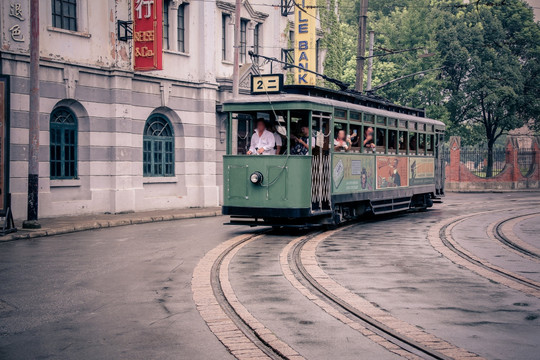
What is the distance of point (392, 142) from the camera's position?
19750mm

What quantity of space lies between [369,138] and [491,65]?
33898 millimetres

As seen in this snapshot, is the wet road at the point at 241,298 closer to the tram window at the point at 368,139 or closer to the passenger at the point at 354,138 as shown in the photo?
the passenger at the point at 354,138

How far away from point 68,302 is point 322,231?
9.03 metres

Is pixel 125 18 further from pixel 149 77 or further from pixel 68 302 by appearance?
pixel 68 302

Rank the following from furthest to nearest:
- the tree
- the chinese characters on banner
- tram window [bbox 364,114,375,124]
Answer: the tree < the chinese characters on banner < tram window [bbox 364,114,375,124]

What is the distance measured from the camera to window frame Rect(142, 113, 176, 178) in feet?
82.1

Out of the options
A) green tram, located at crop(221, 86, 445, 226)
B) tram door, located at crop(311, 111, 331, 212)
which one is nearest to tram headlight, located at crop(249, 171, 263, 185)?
green tram, located at crop(221, 86, 445, 226)

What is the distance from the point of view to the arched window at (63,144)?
21.4m

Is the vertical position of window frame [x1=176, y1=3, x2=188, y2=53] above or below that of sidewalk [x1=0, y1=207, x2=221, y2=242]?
above

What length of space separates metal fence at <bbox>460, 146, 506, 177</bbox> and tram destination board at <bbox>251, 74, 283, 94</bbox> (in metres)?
31.2

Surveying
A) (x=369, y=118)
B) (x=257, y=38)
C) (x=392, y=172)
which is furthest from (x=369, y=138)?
(x=257, y=38)

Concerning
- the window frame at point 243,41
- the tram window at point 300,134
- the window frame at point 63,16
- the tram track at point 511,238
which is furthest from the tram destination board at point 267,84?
the window frame at point 243,41

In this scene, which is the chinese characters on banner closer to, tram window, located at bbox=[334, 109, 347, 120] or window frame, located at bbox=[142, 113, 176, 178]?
window frame, located at bbox=[142, 113, 176, 178]

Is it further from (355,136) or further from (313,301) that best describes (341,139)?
(313,301)
